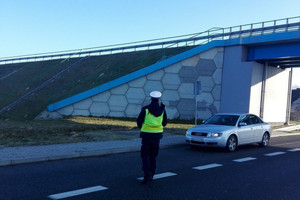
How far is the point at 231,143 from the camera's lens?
36.3 ft

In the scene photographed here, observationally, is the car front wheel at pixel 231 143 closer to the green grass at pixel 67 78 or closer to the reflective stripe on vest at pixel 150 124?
the reflective stripe on vest at pixel 150 124

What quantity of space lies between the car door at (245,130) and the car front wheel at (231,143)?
326 millimetres

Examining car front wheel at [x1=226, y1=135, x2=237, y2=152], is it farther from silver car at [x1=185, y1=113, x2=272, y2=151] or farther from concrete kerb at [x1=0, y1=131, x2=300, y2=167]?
concrete kerb at [x1=0, y1=131, x2=300, y2=167]

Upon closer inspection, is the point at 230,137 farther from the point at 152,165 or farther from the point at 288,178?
the point at 152,165

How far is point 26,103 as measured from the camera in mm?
23562

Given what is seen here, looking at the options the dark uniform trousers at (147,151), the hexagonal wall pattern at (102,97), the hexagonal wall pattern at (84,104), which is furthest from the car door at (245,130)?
the hexagonal wall pattern at (84,104)

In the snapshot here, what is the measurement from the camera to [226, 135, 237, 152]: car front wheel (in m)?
10.9

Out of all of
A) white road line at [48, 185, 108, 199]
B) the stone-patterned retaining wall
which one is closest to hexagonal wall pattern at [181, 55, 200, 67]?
the stone-patterned retaining wall

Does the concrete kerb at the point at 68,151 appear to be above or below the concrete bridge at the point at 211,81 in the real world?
below

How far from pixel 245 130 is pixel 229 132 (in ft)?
3.74

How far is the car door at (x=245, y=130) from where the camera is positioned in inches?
451

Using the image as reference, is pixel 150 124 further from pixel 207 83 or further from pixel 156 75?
pixel 207 83

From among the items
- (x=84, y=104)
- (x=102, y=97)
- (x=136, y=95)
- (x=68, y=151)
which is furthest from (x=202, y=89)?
(x=68, y=151)

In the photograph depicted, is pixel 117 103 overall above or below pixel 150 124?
above
